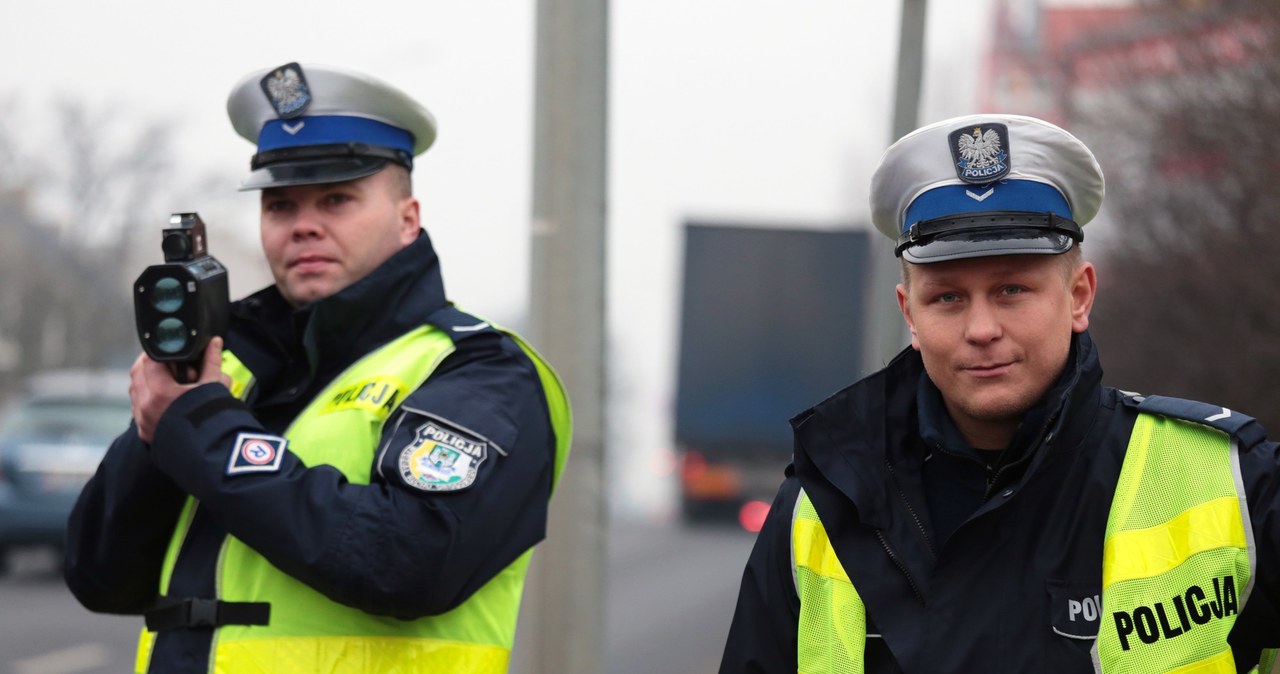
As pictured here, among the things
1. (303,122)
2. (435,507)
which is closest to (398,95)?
(303,122)

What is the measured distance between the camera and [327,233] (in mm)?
3328

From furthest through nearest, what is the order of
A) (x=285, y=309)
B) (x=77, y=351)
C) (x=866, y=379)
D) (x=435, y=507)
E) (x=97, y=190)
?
(x=77, y=351) < (x=97, y=190) < (x=285, y=309) < (x=435, y=507) < (x=866, y=379)

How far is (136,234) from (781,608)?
Answer: 35.0 meters

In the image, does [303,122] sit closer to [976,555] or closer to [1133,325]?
[976,555]

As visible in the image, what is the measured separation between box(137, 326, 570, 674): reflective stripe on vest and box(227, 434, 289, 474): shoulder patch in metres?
0.08

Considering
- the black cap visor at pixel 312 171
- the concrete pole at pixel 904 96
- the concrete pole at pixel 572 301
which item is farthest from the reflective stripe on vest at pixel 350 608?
the concrete pole at pixel 904 96

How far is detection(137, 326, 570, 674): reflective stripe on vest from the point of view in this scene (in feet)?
9.53

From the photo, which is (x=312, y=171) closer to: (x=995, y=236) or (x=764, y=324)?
(x=995, y=236)

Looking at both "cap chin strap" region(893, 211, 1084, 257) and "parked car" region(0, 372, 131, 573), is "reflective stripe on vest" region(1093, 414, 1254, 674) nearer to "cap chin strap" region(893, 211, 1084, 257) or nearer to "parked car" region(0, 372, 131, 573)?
"cap chin strap" region(893, 211, 1084, 257)

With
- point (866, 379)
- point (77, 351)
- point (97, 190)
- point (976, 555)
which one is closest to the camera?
point (976, 555)

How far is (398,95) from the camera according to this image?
3.49 m

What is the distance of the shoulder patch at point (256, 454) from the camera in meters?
2.86

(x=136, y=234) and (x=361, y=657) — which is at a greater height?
(x=361, y=657)

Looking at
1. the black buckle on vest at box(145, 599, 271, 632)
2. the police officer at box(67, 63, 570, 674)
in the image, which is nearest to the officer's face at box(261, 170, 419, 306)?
the police officer at box(67, 63, 570, 674)
